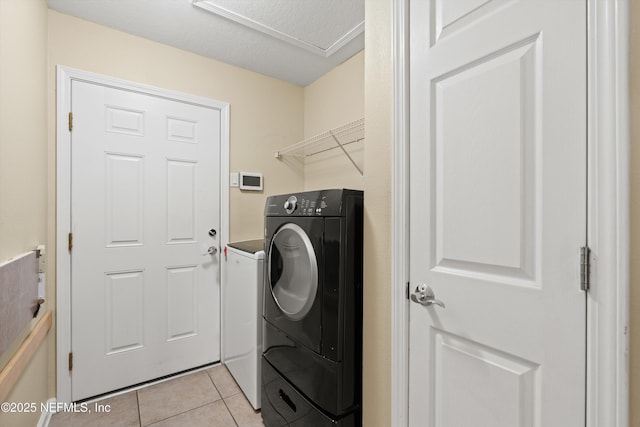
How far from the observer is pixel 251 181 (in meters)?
2.46

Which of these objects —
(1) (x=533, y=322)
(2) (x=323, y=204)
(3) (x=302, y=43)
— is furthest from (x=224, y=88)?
(1) (x=533, y=322)

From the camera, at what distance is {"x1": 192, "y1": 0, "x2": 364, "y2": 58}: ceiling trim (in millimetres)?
1683

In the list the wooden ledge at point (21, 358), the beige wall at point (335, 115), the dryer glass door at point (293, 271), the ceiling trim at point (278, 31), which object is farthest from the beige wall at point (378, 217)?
the wooden ledge at point (21, 358)

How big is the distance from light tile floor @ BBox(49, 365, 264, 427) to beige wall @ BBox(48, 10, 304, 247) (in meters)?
1.09

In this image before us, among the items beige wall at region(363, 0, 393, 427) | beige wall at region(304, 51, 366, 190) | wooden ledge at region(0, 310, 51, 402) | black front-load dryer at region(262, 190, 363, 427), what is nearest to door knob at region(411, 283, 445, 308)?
beige wall at region(363, 0, 393, 427)

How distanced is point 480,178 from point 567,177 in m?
0.20

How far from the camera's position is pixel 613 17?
24.2 inches

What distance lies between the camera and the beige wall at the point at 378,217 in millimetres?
1099

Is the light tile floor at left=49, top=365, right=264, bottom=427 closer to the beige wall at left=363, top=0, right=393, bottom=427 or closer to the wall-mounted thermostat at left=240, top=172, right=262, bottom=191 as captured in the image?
the beige wall at left=363, top=0, right=393, bottom=427

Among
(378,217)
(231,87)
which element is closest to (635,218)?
(378,217)

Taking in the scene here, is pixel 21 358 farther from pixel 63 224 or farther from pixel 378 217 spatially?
pixel 378 217

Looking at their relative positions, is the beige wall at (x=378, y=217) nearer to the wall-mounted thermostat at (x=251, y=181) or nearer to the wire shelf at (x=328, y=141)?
the wire shelf at (x=328, y=141)

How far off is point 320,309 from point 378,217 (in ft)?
1.53

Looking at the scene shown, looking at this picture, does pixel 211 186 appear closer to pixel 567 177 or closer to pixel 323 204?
pixel 323 204
